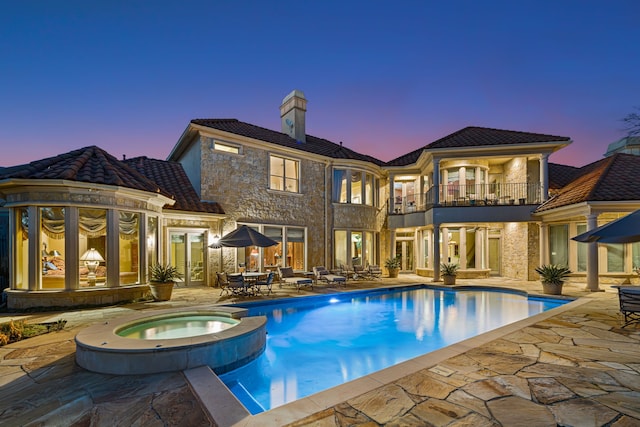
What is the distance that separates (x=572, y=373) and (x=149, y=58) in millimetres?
20258

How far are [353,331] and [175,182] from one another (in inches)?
416

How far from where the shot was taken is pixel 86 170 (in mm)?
9586

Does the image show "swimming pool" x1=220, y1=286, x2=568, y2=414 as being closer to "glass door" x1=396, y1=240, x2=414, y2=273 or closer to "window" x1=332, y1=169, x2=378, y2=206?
"window" x1=332, y1=169, x2=378, y2=206

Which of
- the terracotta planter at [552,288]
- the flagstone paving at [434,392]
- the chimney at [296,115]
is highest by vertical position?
the chimney at [296,115]

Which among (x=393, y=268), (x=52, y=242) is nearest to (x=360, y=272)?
(x=393, y=268)

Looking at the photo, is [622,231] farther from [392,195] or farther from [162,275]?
[392,195]

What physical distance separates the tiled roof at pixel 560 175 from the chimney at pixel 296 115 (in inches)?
539

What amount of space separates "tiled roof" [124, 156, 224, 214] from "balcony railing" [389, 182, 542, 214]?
10.7 m

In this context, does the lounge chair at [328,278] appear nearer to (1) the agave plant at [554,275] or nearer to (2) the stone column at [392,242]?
(2) the stone column at [392,242]

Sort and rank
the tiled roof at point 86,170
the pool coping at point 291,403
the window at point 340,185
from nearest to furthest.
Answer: the pool coping at point 291,403, the tiled roof at point 86,170, the window at point 340,185

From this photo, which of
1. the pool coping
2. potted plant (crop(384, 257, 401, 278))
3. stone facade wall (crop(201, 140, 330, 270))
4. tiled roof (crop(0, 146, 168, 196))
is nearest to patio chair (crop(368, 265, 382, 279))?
potted plant (crop(384, 257, 401, 278))

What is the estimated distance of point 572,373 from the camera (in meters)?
4.29

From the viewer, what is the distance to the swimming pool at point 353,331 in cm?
535

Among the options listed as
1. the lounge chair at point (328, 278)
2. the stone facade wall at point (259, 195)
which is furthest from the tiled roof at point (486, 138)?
the lounge chair at point (328, 278)
